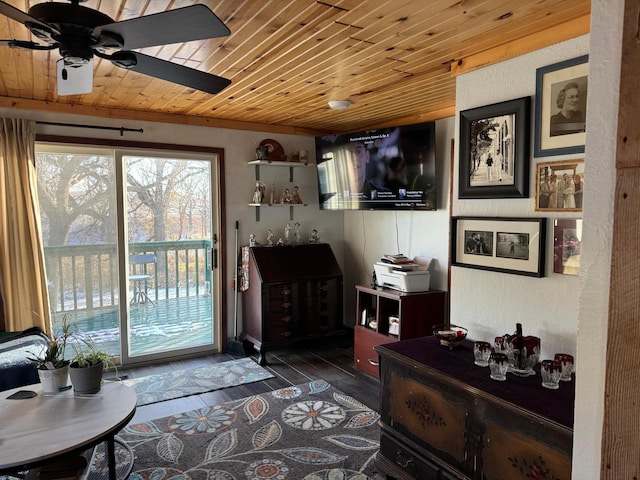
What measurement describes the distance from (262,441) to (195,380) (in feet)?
3.93

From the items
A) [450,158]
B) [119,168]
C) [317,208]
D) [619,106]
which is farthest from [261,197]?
[619,106]

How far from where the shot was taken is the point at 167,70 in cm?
196

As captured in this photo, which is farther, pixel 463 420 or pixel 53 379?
pixel 53 379

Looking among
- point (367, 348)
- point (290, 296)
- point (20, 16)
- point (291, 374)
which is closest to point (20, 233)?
point (290, 296)

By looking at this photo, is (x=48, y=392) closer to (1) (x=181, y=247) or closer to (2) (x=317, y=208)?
(1) (x=181, y=247)

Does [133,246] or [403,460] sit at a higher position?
[133,246]

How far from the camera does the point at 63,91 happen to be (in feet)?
6.86

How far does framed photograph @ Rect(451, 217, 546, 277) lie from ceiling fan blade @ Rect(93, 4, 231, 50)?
5.28 ft

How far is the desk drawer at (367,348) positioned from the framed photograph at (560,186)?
1.92 meters

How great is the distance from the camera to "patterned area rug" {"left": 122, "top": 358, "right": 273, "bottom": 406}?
11.5ft

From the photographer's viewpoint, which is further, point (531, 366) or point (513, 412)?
point (531, 366)

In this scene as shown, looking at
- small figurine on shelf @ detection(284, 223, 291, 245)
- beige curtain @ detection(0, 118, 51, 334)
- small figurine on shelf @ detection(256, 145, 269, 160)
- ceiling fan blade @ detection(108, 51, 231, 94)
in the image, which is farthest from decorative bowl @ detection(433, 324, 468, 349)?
beige curtain @ detection(0, 118, 51, 334)

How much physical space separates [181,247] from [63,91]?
239cm

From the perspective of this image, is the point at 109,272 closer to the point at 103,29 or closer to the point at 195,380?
the point at 195,380
